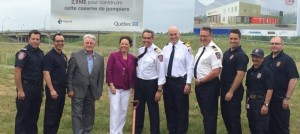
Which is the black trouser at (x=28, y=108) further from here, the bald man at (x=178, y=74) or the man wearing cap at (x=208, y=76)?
the man wearing cap at (x=208, y=76)

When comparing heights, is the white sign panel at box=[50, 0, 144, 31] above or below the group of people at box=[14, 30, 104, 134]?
above

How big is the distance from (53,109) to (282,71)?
153 inches

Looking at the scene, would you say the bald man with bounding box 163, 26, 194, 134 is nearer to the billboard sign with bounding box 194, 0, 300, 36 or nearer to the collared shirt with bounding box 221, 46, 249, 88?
the collared shirt with bounding box 221, 46, 249, 88

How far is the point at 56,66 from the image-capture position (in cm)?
723

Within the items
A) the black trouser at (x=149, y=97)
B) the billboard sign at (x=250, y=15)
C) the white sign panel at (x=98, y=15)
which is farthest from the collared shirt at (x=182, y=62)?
the billboard sign at (x=250, y=15)

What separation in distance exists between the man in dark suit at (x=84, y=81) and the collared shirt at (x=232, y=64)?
2110 millimetres

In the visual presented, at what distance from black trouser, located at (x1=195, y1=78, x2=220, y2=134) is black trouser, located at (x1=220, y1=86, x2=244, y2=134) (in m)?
0.14

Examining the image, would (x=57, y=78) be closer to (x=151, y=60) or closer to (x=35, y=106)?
(x=35, y=106)

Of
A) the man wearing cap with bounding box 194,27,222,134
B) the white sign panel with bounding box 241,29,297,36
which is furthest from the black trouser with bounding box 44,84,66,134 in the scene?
the white sign panel with bounding box 241,29,297,36

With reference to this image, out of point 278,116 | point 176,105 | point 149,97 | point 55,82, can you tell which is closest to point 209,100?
point 176,105

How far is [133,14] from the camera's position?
31.7ft

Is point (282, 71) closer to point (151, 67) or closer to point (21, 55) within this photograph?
point (151, 67)

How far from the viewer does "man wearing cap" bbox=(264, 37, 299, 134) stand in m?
7.14

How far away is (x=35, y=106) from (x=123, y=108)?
1.49m
